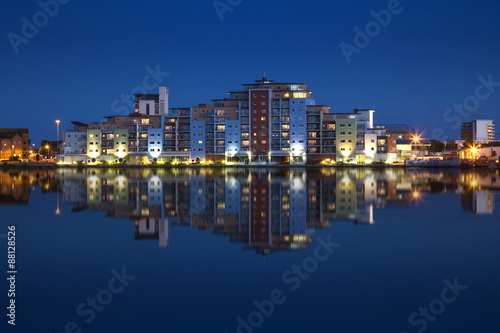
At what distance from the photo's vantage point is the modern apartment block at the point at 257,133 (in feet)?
271

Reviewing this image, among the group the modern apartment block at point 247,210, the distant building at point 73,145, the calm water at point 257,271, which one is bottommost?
the calm water at point 257,271

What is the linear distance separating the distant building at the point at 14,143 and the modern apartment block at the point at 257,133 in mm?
40252

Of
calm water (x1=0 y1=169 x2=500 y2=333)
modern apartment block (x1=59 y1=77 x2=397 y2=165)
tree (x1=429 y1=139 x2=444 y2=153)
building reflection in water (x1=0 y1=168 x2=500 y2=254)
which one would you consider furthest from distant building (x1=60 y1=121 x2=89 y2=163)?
tree (x1=429 y1=139 x2=444 y2=153)

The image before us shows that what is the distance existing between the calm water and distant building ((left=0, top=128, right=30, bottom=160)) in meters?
109

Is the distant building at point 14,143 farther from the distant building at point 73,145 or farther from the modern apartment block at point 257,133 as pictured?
the modern apartment block at point 257,133

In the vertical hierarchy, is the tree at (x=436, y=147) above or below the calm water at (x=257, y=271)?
above

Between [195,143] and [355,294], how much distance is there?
80.0m

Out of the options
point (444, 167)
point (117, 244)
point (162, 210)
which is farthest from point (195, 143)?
point (117, 244)

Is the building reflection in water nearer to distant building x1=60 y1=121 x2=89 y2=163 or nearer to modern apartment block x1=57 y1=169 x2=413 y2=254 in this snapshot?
modern apartment block x1=57 y1=169 x2=413 y2=254

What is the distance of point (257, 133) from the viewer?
8425 cm

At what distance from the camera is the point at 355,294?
26.5 ft

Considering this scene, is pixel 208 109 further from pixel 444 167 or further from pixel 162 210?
pixel 162 210

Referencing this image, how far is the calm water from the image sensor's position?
719cm

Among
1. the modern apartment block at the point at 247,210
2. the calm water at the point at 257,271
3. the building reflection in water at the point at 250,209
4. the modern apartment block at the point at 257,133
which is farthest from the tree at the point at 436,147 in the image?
the calm water at the point at 257,271
